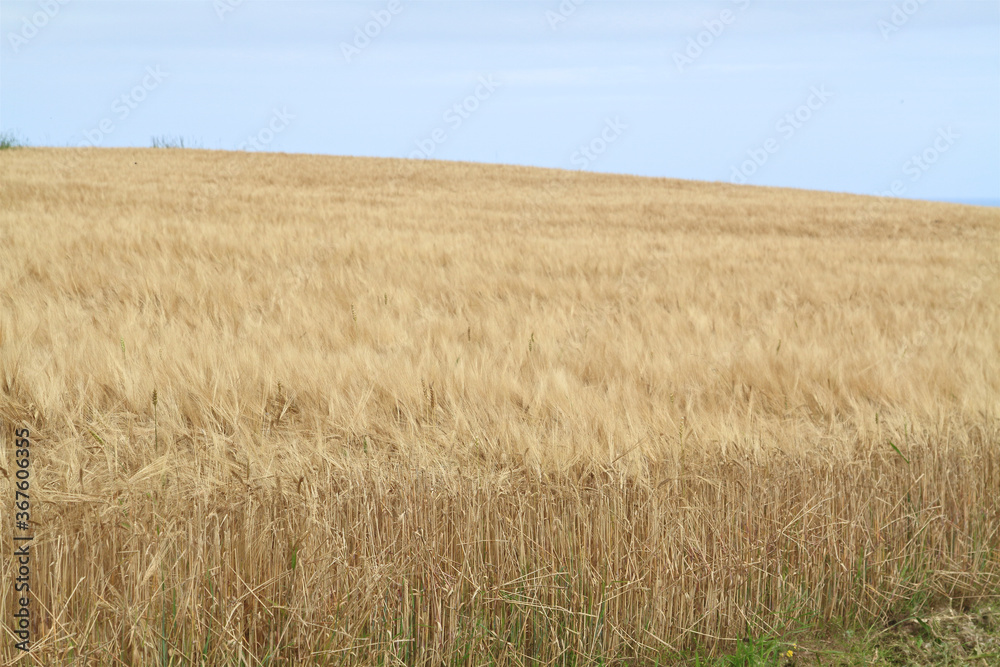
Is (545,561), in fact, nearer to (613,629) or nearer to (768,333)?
(613,629)

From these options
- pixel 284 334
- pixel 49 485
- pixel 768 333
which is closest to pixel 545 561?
pixel 49 485

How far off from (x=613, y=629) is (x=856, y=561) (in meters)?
0.87

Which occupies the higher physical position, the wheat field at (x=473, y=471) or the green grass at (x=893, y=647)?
the wheat field at (x=473, y=471)

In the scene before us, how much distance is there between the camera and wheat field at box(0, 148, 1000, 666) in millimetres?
1846

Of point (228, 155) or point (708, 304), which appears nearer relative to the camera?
point (708, 304)

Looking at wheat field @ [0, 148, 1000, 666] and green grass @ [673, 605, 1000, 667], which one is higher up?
wheat field @ [0, 148, 1000, 666]

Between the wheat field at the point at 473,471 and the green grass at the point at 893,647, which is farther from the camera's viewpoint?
the green grass at the point at 893,647

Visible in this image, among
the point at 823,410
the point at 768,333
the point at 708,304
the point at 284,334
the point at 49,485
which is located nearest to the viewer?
the point at 49,485

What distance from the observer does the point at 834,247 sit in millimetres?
10453

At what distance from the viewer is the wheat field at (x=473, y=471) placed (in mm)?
1846

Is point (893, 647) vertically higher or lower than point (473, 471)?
lower

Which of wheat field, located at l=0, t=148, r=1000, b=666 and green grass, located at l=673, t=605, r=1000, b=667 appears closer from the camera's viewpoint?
wheat field, located at l=0, t=148, r=1000, b=666

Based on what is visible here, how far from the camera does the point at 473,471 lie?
224cm

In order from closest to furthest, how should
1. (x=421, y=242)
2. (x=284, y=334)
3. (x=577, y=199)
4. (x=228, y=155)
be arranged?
(x=284, y=334) → (x=421, y=242) → (x=577, y=199) → (x=228, y=155)
